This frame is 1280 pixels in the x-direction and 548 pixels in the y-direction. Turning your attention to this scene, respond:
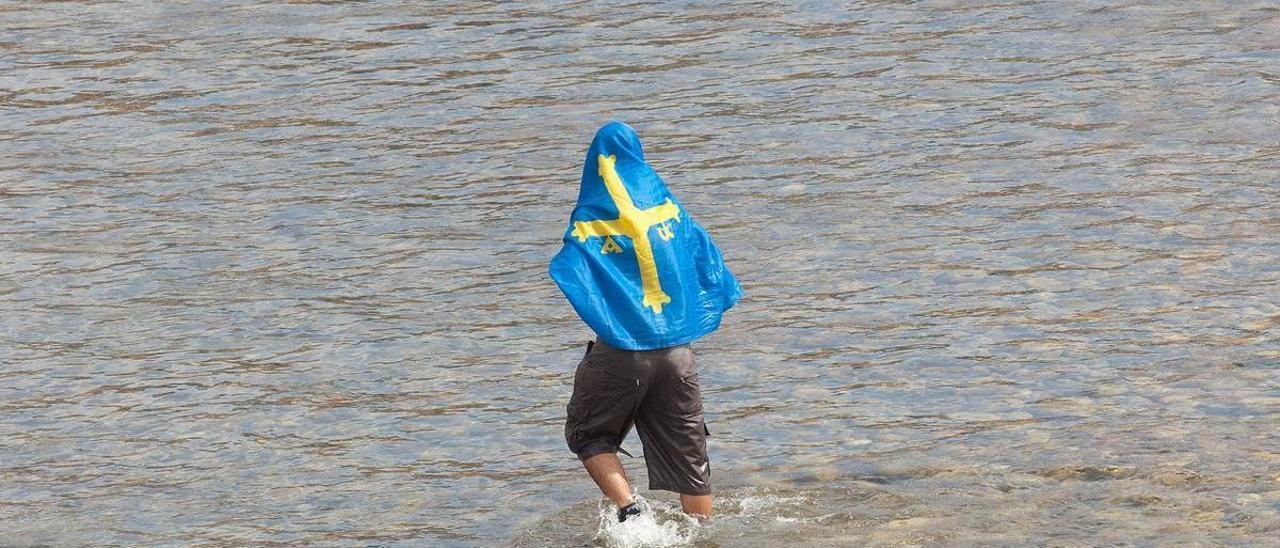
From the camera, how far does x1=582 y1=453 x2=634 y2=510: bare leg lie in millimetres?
8570

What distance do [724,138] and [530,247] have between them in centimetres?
284

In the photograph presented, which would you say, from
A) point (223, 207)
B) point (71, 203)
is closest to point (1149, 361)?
point (223, 207)

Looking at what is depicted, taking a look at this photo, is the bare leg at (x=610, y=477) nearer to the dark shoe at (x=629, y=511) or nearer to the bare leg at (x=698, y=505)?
the dark shoe at (x=629, y=511)

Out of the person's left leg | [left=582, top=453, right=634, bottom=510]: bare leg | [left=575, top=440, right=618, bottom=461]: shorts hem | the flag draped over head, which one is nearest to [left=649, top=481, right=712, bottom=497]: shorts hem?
the person's left leg

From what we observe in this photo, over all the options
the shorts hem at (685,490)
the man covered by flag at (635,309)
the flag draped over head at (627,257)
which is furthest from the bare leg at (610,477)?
the flag draped over head at (627,257)

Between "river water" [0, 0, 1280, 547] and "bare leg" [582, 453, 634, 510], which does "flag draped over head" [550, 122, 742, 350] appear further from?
"river water" [0, 0, 1280, 547]

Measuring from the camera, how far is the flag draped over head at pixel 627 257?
834cm

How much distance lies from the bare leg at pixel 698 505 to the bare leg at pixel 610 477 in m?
0.28

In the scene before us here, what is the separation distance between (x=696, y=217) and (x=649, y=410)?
544 centimetres

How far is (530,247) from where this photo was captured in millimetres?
13555

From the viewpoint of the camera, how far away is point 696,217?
45.9ft

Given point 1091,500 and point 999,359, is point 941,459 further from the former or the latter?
point 999,359

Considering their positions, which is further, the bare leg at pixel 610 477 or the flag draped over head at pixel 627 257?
the bare leg at pixel 610 477

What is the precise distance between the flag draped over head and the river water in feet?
3.04
